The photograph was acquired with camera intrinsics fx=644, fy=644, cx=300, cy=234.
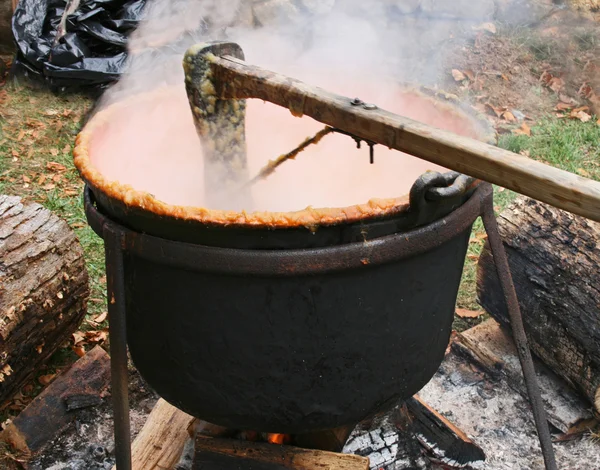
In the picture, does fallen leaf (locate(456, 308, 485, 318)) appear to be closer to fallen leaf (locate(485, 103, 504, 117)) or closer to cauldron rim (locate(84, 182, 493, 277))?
cauldron rim (locate(84, 182, 493, 277))

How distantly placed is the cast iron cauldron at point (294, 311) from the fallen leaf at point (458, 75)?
431cm

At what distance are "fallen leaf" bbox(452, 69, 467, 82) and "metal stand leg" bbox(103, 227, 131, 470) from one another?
487cm

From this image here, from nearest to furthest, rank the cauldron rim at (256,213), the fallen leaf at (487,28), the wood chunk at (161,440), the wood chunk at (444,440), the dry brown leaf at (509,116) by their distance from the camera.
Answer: the cauldron rim at (256,213), the wood chunk at (161,440), the wood chunk at (444,440), the dry brown leaf at (509,116), the fallen leaf at (487,28)

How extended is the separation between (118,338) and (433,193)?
957 mm

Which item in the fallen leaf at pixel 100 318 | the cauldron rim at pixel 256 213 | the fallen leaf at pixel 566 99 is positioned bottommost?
the fallen leaf at pixel 100 318

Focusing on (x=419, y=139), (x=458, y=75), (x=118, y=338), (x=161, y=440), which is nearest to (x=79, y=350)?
(x=161, y=440)

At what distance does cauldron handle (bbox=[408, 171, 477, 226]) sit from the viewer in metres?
1.55

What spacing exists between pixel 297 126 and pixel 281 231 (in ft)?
3.78

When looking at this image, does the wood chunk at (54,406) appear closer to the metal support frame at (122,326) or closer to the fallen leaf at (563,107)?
the metal support frame at (122,326)

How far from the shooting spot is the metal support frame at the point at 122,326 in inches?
68.0

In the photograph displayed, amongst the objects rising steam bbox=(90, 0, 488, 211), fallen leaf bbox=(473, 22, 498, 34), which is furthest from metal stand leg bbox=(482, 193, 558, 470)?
fallen leaf bbox=(473, 22, 498, 34)

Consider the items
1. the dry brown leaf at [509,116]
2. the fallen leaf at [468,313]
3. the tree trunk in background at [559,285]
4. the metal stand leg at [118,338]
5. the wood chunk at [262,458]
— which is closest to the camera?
the metal stand leg at [118,338]

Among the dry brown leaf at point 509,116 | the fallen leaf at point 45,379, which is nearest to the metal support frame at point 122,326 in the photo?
the fallen leaf at point 45,379

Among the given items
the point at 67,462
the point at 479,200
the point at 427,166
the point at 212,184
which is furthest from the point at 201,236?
the point at 67,462
